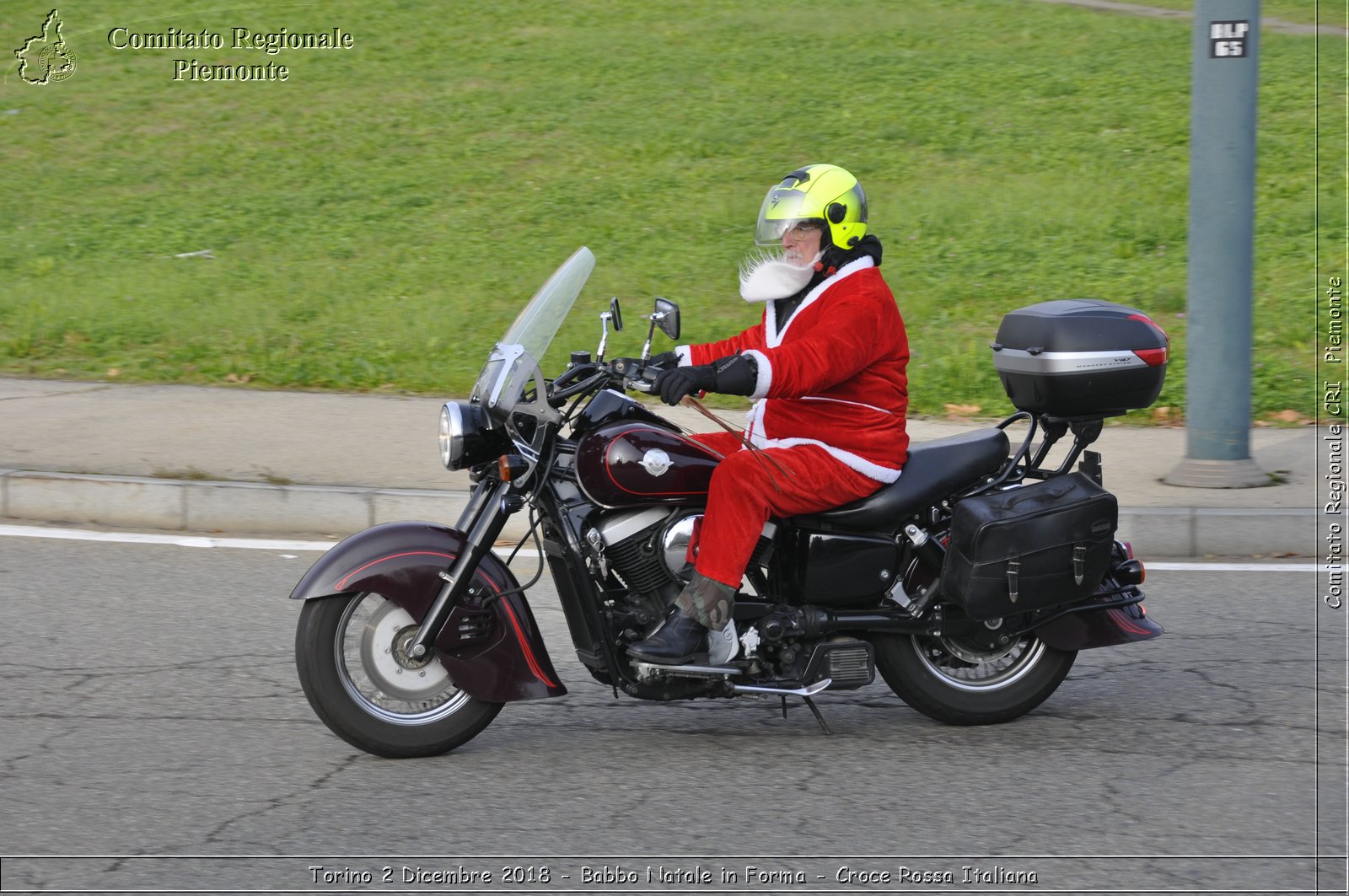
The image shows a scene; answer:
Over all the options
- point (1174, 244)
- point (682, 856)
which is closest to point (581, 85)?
point (1174, 244)

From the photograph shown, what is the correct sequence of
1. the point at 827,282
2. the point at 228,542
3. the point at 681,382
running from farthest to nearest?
the point at 228,542
the point at 827,282
the point at 681,382

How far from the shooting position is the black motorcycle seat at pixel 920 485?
4730 mm

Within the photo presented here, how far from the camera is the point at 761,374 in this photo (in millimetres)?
4336

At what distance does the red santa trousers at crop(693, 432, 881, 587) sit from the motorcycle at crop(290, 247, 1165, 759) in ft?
0.27

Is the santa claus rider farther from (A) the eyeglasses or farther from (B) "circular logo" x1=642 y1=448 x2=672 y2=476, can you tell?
(B) "circular logo" x1=642 y1=448 x2=672 y2=476

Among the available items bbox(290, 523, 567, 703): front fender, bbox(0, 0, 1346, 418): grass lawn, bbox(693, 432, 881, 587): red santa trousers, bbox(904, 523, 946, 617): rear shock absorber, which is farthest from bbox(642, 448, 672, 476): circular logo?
bbox(0, 0, 1346, 418): grass lawn

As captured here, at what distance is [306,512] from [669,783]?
3439 millimetres

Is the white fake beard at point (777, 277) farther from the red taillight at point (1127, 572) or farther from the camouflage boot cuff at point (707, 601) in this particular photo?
the red taillight at point (1127, 572)

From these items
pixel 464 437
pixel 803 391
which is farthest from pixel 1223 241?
pixel 464 437

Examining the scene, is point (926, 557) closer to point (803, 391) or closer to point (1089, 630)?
point (1089, 630)

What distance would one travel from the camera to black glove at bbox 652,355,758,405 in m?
4.13

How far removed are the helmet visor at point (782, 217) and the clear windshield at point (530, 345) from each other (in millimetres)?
537

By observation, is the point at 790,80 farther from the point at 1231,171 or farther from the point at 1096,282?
the point at 1231,171

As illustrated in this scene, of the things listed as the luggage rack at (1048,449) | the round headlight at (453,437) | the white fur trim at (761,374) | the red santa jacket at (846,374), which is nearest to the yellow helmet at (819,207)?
the red santa jacket at (846,374)
